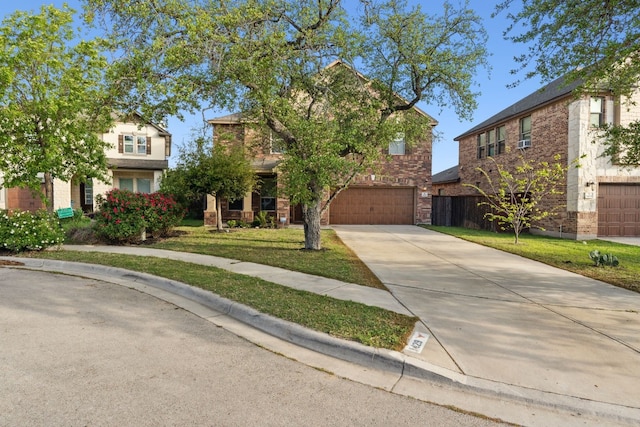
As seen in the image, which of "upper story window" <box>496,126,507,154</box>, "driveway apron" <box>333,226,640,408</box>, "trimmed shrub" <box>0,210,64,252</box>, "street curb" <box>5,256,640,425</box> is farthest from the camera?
"upper story window" <box>496,126,507,154</box>

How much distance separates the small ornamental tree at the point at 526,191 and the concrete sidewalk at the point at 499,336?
5342 mm

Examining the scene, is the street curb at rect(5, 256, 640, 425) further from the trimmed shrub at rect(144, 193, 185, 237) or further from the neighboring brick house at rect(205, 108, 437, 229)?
the neighboring brick house at rect(205, 108, 437, 229)

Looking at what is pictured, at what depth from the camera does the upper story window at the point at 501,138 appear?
20625 mm

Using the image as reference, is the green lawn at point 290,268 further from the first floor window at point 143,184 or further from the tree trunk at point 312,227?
the first floor window at point 143,184

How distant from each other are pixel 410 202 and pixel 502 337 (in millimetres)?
17590

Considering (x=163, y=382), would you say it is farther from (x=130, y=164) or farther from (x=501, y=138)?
(x=130, y=164)

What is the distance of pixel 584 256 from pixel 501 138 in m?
11.5

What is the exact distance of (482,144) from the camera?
22.8 metres

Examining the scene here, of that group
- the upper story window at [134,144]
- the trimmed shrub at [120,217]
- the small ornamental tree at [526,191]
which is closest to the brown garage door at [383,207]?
the small ornamental tree at [526,191]

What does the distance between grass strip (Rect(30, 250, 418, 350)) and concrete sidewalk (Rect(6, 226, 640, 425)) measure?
21 centimetres

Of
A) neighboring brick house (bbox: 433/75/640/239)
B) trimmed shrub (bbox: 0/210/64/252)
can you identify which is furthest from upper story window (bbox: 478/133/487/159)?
trimmed shrub (bbox: 0/210/64/252)

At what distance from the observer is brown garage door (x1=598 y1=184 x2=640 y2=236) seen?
52.5 ft

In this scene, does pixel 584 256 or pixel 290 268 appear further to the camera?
pixel 584 256

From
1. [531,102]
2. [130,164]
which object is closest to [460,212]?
[531,102]
